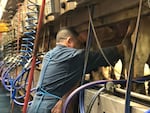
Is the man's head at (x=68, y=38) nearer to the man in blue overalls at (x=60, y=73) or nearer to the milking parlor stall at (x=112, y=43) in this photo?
the man in blue overalls at (x=60, y=73)

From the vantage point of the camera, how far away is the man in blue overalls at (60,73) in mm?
2236

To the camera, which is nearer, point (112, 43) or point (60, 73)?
point (60, 73)

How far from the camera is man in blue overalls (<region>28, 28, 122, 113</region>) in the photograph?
224 cm

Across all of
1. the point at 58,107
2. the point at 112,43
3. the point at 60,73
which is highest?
the point at 112,43

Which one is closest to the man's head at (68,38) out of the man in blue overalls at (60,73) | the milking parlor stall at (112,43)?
the man in blue overalls at (60,73)

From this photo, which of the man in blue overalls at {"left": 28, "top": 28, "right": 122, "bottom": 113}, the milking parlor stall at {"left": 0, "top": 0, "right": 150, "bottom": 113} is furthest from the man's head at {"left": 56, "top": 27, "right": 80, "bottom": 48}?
the milking parlor stall at {"left": 0, "top": 0, "right": 150, "bottom": 113}

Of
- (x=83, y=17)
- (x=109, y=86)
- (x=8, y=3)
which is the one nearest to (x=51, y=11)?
(x=83, y=17)

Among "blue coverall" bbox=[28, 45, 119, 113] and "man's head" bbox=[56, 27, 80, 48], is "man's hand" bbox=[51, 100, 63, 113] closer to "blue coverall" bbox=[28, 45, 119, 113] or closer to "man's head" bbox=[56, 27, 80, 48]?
"blue coverall" bbox=[28, 45, 119, 113]

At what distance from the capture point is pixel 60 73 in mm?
2309

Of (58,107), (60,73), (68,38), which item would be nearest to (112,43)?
(68,38)

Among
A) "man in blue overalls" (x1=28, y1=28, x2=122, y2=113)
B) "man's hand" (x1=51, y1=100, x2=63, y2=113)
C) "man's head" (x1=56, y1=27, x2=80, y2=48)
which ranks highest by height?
"man's head" (x1=56, y1=27, x2=80, y2=48)

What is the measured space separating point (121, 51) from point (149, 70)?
0.70 ft

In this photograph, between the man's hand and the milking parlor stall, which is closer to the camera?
the milking parlor stall

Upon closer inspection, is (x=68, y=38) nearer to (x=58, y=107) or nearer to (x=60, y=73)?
(x=60, y=73)
